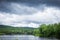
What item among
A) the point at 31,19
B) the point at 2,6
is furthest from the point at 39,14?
the point at 2,6

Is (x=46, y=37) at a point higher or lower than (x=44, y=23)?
lower

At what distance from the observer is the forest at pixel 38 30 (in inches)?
109

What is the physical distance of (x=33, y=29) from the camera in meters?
2.78

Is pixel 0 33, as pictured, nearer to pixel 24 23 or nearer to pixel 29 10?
pixel 24 23

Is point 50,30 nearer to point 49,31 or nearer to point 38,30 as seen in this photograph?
point 49,31

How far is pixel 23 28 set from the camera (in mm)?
2791

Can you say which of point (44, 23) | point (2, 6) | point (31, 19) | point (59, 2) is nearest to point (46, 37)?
point (44, 23)

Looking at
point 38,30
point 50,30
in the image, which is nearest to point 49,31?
point 50,30

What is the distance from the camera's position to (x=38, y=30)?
2.78 meters

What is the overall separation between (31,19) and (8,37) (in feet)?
1.73

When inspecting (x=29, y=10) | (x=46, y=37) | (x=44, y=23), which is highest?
(x=29, y=10)

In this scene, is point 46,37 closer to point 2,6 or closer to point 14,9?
point 14,9

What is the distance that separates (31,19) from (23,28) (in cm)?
22

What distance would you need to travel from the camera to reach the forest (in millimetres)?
2762
